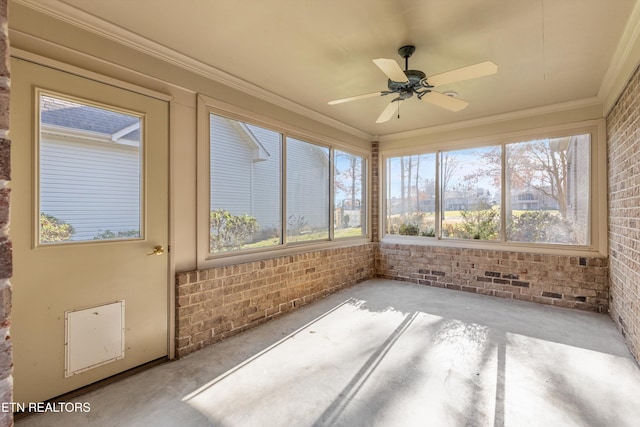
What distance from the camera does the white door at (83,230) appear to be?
205 centimetres

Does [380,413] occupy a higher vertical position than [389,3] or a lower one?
lower

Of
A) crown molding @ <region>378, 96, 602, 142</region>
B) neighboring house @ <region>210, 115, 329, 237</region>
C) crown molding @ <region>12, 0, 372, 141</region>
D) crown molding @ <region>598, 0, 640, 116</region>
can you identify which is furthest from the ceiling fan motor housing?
crown molding @ <region>378, 96, 602, 142</region>

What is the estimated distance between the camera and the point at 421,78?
2.77m

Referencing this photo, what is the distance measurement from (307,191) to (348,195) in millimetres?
1161

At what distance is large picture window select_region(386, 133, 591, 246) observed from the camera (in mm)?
4195

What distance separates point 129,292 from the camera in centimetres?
254

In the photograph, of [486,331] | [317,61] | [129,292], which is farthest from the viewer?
[486,331]

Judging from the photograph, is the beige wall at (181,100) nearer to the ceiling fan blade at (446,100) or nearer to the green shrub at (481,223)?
the green shrub at (481,223)

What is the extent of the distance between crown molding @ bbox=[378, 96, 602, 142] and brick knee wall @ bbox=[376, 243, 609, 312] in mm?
2051

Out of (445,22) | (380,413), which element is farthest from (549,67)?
(380,413)

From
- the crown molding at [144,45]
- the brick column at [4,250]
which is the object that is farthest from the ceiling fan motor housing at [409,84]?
the brick column at [4,250]

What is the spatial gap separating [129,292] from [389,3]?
10.1ft

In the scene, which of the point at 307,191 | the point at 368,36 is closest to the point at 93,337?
the point at 307,191

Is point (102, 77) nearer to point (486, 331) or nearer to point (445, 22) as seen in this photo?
point (445, 22)
